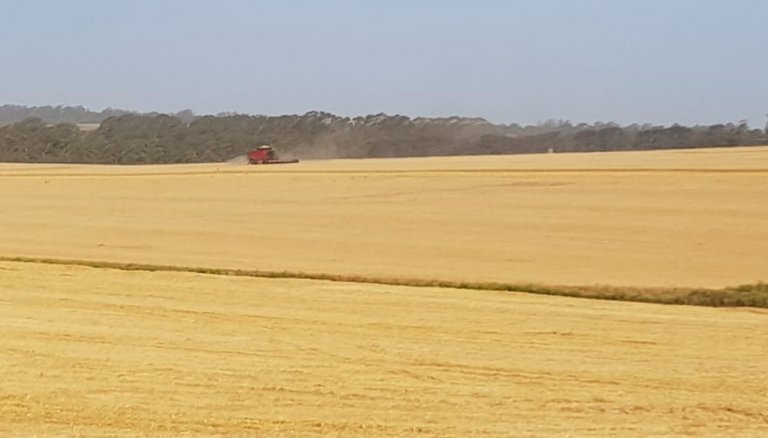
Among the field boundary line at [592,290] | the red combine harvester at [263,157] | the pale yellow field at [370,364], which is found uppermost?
the red combine harvester at [263,157]

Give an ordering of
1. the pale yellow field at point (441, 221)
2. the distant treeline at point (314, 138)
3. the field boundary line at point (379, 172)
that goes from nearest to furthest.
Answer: the pale yellow field at point (441, 221) < the field boundary line at point (379, 172) < the distant treeline at point (314, 138)

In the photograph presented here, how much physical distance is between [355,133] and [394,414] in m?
64.2

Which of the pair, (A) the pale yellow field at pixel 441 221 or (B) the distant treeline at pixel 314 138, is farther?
(B) the distant treeline at pixel 314 138

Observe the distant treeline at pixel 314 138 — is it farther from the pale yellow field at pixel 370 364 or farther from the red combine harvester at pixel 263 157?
the pale yellow field at pixel 370 364

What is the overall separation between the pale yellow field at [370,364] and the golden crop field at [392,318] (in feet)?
0.13

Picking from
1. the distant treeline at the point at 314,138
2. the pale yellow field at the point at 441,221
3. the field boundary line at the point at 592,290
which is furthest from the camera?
the distant treeline at the point at 314,138

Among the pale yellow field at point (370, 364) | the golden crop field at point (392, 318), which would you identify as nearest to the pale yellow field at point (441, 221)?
the golden crop field at point (392, 318)

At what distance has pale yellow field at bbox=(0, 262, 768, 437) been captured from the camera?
10133 millimetres

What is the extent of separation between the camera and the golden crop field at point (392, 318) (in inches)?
412

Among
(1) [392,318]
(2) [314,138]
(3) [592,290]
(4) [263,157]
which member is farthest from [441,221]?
(2) [314,138]

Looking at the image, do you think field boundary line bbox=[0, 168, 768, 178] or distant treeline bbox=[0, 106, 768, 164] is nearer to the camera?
field boundary line bbox=[0, 168, 768, 178]

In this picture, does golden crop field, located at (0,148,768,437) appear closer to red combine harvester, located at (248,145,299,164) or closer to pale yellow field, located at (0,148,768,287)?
pale yellow field, located at (0,148,768,287)

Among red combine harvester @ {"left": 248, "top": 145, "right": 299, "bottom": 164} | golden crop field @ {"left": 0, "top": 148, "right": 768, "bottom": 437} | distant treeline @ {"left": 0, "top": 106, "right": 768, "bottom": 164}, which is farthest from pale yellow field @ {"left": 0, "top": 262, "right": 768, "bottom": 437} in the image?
distant treeline @ {"left": 0, "top": 106, "right": 768, "bottom": 164}

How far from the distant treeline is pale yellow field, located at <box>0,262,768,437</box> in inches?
1816
